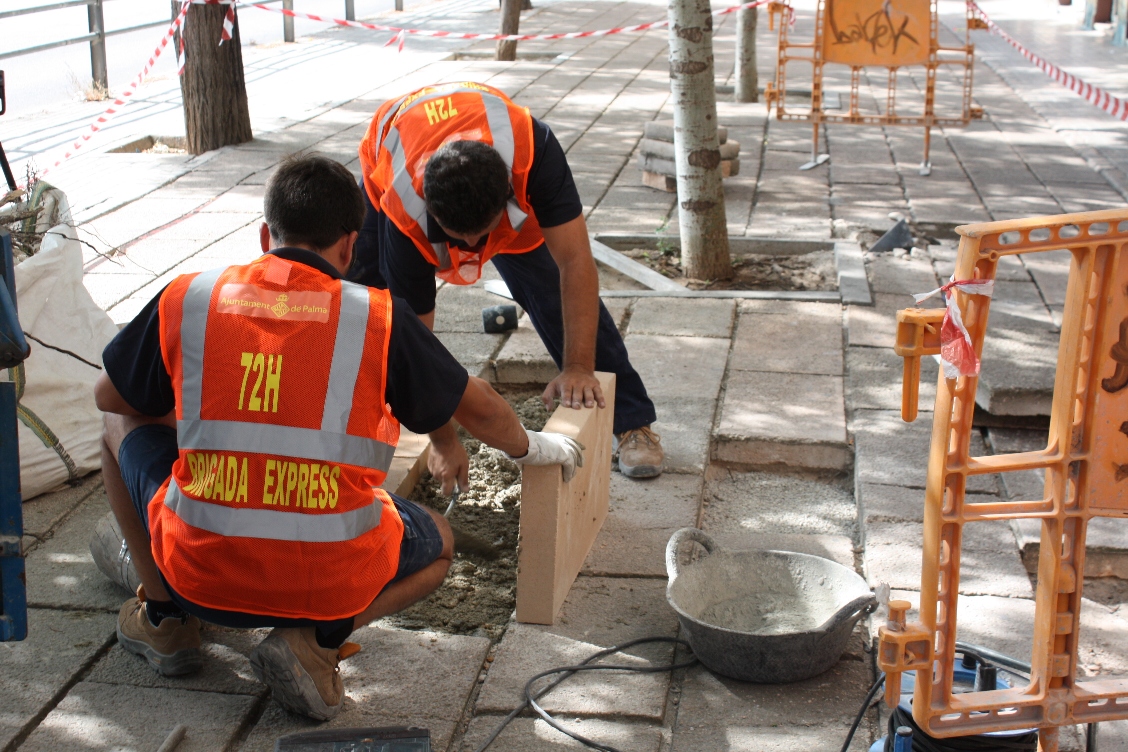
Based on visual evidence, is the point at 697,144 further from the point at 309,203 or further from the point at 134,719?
the point at 134,719

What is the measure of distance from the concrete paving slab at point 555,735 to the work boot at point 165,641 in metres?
0.75

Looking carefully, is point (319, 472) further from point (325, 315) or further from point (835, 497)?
point (835, 497)

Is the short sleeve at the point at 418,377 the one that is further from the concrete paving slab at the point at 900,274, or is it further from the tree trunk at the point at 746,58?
the tree trunk at the point at 746,58

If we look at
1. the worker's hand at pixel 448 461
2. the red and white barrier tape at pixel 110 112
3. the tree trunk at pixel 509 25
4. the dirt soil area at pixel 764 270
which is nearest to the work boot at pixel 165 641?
the worker's hand at pixel 448 461

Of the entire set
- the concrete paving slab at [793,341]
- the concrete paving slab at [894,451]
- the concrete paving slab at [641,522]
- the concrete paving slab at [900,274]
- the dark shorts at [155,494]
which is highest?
the dark shorts at [155,494]

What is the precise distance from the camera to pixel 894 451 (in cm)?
395

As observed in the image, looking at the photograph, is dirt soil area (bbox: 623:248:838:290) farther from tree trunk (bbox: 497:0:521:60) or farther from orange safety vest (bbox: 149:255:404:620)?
tree trunk (bbox: 497:0:521:60)

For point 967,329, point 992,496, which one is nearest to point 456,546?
point 992,496

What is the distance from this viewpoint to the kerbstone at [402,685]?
2.59 meters

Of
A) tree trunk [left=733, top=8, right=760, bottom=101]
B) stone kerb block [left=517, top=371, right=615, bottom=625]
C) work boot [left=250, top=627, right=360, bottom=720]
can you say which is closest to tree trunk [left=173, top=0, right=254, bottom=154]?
tree trunk [left=733, top=8, right=760, bottom=101]

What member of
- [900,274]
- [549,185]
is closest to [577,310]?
[549,185]

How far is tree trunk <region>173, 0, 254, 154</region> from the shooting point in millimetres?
8508

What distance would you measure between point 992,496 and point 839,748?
1.43 meters

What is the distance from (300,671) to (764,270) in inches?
172
